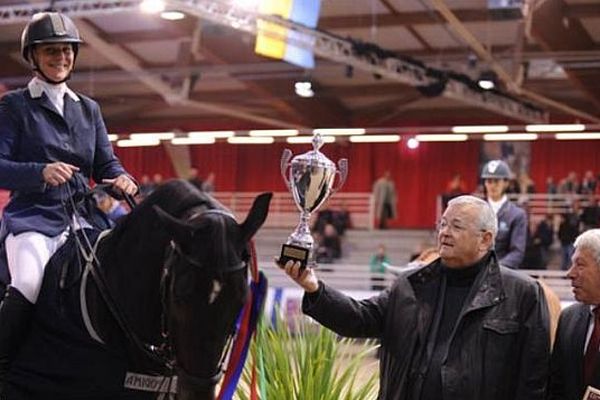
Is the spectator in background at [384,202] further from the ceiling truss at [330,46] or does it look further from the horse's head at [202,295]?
the horse's head at [202,295]

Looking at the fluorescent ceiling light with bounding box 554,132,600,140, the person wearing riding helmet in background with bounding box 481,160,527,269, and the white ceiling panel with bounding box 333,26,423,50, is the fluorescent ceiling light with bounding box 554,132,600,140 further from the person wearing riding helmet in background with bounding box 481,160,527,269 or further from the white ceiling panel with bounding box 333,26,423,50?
the person wearing riding helmet in background with bounding box 481,160,527,269

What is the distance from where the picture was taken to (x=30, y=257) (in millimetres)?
2992

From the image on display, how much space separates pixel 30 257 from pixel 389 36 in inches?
676

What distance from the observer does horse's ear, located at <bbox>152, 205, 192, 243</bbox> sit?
8.09 ft

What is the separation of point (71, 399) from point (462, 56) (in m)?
16.9

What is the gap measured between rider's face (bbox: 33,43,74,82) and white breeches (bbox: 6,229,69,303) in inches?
23.1

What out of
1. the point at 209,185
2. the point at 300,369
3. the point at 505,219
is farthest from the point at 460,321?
the point at 209,185

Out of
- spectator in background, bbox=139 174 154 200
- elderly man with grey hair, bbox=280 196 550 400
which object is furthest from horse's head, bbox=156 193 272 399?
elderly man with grey hair, bbox=280 196 550 400

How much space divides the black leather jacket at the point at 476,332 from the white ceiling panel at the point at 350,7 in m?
14.5

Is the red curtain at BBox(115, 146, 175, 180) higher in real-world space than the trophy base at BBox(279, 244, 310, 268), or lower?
higher

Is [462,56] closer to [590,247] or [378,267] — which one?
[378,267]

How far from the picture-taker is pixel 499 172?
Result: 20.6ft

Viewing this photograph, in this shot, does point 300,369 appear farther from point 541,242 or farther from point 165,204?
point 541,242

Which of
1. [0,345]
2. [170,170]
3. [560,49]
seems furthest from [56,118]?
[170,170]
